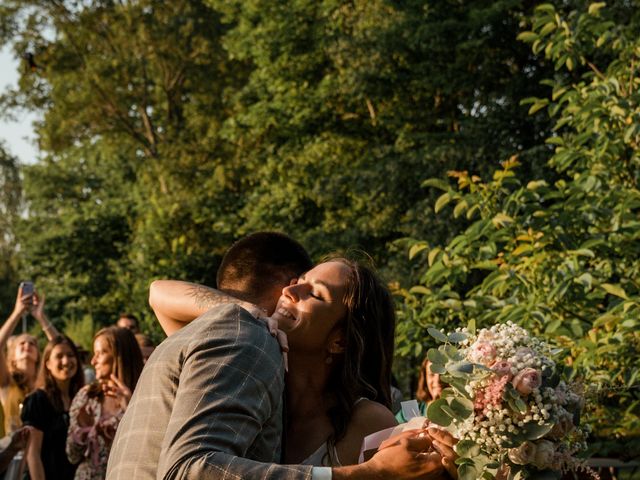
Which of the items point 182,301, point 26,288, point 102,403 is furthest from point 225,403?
point 26,288

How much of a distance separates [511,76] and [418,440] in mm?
19039

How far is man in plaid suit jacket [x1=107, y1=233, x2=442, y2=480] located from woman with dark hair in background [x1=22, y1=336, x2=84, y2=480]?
4775 millimetres

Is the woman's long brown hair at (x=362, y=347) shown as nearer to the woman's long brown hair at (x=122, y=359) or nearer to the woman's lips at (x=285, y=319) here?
the woman's lips at (x=285, y=319)

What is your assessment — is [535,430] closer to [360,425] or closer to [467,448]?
[467,448]

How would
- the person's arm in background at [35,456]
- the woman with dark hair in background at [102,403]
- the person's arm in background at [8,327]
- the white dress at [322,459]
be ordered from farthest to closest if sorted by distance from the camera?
the person's arm in background at [8,327] < the person's arm in background at [35,456] < the woman with dark hair in background at [102,403] < the white dress at [322,459]

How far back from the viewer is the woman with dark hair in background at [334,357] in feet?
10.3

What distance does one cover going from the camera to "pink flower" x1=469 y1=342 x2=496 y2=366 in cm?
270

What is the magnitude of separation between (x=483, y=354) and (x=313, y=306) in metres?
0.66

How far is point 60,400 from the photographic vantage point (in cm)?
755

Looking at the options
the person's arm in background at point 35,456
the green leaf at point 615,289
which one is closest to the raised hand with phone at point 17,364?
the person's arm in background at point 35,456

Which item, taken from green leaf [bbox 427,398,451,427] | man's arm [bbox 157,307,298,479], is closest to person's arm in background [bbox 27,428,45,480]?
man's arm [bbox 157,307,298,479]

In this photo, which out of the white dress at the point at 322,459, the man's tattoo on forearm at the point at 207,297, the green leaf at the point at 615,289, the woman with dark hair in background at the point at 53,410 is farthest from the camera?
the woman with dark hair in background at the point at 53,410

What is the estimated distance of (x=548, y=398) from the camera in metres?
2.66

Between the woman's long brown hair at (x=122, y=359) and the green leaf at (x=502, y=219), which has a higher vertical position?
the green leaf at (x=502, y=219)
